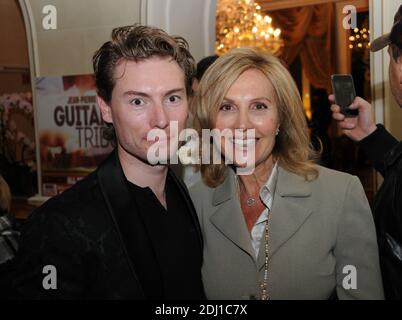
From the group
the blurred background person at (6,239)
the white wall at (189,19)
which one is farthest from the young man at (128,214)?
the white wall at (189,19)

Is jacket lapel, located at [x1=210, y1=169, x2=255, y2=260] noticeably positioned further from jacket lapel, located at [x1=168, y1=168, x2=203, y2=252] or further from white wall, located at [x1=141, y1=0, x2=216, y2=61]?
white wall, located at [x1=141, y1=0, x2=216, y2=61]

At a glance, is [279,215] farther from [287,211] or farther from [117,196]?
[117,196]

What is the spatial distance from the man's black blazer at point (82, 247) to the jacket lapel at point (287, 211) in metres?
0.40

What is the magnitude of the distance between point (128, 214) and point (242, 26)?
4.12 m

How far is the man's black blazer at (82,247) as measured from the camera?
1.04 m

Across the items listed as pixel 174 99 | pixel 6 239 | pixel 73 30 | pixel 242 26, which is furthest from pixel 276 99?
pixel 242 26

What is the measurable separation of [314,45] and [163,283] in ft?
20.4

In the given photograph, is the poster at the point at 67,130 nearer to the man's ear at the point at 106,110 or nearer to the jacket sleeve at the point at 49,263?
the man's ear at the point at 106,110

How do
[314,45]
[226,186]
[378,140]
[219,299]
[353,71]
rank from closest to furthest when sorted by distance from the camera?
[219,299], [226,186], [378,140], [353,71], [314,45]

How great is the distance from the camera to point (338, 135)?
6.05 meters

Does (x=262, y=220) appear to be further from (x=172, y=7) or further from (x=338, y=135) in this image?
(x=338, y=135)

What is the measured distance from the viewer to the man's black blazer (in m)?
1.04

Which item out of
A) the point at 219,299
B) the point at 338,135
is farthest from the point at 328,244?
the point at 338,135

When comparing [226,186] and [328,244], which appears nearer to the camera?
[328,244]
